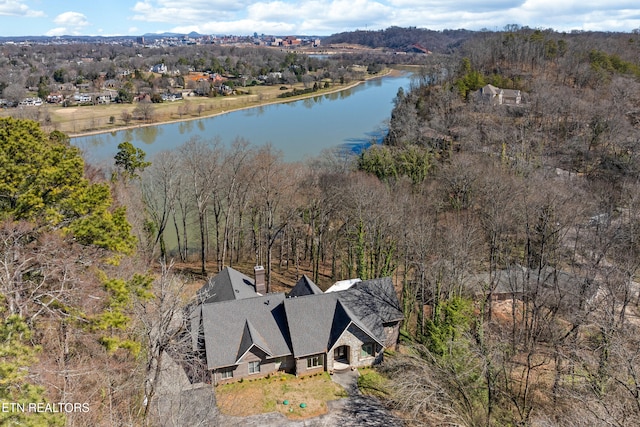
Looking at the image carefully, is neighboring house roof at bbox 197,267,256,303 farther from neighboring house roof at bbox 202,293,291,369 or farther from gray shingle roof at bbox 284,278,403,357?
gray shingle roof at bbox 284,278,403,357

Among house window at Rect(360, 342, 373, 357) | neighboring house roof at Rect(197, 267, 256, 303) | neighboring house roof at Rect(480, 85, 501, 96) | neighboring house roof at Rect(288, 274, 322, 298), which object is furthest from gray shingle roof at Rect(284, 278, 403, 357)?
neighboring house roof at Rect(480, 85, 501, 96)

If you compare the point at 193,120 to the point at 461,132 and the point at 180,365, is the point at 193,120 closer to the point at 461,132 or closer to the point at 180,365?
the point at 461,132

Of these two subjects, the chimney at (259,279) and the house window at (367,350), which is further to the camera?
the chimney at (259,279)

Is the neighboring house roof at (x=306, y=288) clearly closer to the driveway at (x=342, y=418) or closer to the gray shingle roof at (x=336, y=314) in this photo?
the gray shingle roof at (x=336, y=314)

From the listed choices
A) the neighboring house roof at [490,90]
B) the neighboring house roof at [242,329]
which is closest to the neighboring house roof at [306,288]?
the neighboring house roof at [242,329]

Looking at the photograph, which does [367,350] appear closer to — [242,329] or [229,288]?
[242,329]

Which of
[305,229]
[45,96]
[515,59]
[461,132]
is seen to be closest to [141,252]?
[305,229]

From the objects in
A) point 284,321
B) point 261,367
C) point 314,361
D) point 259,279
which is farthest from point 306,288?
point 261,367

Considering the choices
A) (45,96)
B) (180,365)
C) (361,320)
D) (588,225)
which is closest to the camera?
(180,365)
